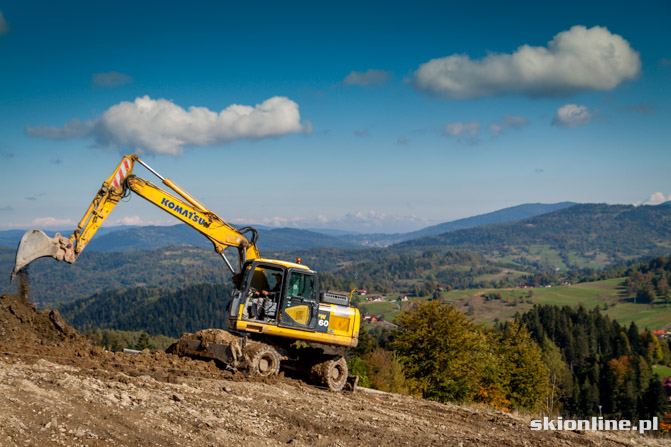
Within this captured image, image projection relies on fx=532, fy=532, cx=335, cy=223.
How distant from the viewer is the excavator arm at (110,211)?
15000 millimetres

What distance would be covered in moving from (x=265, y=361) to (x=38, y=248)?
7.31m

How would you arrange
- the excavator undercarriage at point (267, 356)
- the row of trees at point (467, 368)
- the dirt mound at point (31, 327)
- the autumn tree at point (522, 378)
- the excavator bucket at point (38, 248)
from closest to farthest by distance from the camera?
the excavator bucket at point (38, 248)
the dirt mound at point (31, 327)
the excavator undercarriage at point (267, 356)
the row of trees at point (467, 368)
the autumn tree at point (522, 378)

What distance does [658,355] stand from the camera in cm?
12812

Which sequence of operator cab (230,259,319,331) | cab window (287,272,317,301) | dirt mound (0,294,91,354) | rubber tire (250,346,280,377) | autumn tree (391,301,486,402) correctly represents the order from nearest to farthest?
dirt mound (0,294,91,354), rubber tire (250,346,280,377), operator cab (230,259,319,331), cab window (287,272,317,301), autumn tree (391,301,486,402)

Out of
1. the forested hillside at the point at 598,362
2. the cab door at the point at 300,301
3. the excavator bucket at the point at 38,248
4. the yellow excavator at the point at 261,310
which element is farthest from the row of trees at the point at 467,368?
the excavator bucket at the point at 38,248

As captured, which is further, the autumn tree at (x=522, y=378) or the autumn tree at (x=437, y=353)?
the autumn tree at (x=522, y=378)

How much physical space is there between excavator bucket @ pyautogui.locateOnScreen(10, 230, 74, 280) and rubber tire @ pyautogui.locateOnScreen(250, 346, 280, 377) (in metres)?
6.21

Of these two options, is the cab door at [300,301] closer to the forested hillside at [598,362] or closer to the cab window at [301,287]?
the cab window at [301,287]

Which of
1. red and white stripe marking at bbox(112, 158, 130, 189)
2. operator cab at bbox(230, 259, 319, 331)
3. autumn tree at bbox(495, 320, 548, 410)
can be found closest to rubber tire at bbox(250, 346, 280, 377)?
operator cab at bbox(230, 259, 319, 331)

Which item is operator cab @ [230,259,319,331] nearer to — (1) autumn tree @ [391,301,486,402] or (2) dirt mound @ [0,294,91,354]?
(2) dirt mound @ [0,294,91,354]

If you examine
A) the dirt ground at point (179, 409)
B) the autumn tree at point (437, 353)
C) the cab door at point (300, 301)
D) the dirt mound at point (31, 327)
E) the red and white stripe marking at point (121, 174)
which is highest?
the red and white stripe marking at point (121, 174)

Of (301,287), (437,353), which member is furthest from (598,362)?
(301,287)

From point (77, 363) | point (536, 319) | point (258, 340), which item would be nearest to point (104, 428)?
point (77, 363)

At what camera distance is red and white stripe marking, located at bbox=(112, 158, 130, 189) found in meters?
17.0
